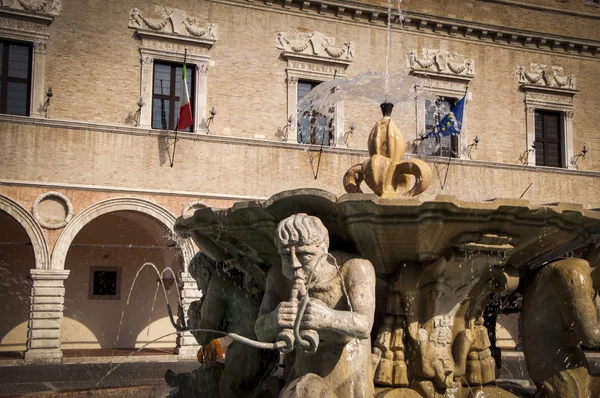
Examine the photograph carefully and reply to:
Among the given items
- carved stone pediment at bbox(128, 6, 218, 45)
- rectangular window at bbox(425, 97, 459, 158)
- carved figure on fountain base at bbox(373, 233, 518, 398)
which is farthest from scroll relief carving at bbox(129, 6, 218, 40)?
carved figure on fountain base at bbox(373, 233, 518, 398)

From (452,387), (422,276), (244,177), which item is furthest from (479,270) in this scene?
(244,177)

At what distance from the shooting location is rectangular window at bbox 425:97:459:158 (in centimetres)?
1814

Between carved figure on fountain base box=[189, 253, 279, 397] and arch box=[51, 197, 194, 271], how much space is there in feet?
29.4

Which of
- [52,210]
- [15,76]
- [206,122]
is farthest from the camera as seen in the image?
[206,122]

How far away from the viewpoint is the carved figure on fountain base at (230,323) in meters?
4.73

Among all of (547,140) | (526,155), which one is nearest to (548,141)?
(547,140)

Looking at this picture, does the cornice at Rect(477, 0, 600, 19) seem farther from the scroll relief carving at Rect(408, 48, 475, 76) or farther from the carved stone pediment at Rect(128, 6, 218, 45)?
the carved stone pediment at Rect(128, 6, 218, 45)

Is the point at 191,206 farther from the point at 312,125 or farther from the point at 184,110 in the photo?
the point at 312,125

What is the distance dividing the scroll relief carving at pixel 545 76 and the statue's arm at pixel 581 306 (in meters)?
15.8

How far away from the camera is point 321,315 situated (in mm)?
3422

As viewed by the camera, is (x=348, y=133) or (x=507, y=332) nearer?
(x=348, y=133)

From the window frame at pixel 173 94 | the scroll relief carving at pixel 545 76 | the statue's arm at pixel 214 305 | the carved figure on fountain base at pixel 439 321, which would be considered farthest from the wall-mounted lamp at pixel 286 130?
the carved figure on fountain base at pixel 439 321

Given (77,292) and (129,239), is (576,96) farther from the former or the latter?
(77,292)

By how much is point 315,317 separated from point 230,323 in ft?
5.29
